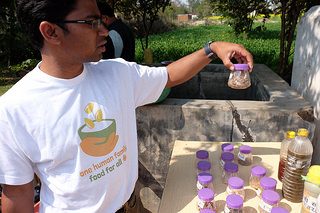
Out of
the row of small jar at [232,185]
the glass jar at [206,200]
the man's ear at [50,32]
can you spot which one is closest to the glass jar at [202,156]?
the row of small jar at [232,185]

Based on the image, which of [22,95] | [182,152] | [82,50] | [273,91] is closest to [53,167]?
[22,95]

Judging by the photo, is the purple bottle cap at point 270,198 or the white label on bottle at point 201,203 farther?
the white label on bottle at point 201,203

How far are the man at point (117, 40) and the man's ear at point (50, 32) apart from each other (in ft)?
5.32

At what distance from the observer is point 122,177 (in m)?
1.55

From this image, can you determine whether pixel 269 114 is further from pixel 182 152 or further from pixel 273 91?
pixel 182 152

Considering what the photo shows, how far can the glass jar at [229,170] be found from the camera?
6.15 ft

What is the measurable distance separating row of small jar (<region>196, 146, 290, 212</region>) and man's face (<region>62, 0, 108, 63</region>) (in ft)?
2.97

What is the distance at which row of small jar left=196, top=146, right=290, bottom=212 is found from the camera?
5.04ft

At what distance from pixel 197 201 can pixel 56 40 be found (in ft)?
3.62

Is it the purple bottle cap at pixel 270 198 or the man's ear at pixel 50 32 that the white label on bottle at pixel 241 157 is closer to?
the purple bottle cap at pixel 270 198

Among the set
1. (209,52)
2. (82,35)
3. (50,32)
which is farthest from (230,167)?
(50,32)

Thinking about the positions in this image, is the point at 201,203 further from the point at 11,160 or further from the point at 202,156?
the point at 11,160

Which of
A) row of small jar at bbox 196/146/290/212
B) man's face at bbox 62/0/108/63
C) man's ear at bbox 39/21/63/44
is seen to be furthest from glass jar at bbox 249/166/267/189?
man's ear at bbox 39/21/63/44

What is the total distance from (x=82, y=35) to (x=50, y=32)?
5.2 inches
